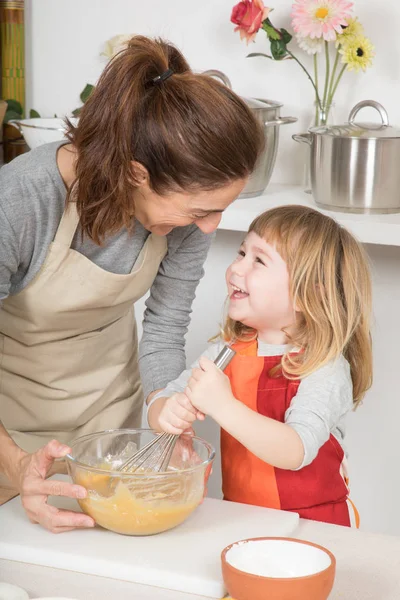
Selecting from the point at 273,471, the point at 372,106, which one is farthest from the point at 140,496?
the point at 372,106

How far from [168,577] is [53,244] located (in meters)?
0.55

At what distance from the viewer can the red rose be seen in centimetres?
194

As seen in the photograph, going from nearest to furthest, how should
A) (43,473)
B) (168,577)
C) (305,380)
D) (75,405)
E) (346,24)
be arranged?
(168,577)
(43,473)
(305,380)
(75,405)
(346,24)

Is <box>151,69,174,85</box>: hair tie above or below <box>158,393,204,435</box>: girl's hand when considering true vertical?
above

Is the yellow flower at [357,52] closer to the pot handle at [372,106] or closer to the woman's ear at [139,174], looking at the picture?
the pot handle at [372,106]

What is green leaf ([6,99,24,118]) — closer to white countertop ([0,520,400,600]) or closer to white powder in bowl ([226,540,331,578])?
white countertop ([0,520,400,600])

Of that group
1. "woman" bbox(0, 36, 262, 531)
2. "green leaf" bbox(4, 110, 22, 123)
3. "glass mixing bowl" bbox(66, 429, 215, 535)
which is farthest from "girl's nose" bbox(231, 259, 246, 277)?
"green leaf" bbox(4, 110, 22, 123)

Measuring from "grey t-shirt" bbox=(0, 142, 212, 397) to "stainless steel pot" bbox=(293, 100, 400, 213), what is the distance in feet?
1.59

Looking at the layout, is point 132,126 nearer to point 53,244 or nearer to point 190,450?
point 53,244

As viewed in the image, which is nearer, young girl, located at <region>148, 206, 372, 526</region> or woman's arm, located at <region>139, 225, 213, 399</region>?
young girl, located at <region>148, 206, 372, 526</region>

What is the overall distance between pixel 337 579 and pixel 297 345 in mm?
457

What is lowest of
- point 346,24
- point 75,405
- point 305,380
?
point 75,405

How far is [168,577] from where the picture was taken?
921 millimetres

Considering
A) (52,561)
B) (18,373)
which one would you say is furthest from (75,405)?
(52,561)
